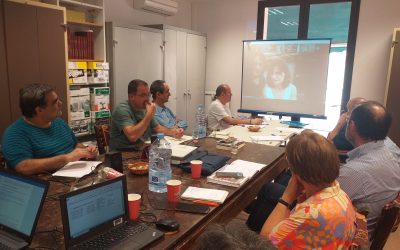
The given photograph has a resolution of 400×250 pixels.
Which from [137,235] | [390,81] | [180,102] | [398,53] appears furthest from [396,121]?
[137,235]

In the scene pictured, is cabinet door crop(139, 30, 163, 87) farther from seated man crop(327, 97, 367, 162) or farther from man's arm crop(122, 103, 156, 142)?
seated man crop(327, 97, 367, 162)

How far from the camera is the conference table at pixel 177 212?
1.20 m

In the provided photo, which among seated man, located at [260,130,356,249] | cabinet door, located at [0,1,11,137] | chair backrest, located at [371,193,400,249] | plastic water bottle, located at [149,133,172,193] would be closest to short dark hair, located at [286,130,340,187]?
seated man, located at [260,130,356,249]

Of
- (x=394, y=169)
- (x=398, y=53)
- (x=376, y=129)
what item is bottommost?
(x=394, y=169)

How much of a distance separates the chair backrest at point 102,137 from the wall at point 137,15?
1800 mm

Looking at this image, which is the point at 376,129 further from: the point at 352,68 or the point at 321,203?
the point at 352,68

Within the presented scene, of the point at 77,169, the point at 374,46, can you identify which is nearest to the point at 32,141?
the point at 77,169

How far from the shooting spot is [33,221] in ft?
3.87

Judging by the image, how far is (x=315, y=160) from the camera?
1300mm

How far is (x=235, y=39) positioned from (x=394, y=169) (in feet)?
13.8

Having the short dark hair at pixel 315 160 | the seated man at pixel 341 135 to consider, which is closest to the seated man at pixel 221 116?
the seated man at pixel 341 135

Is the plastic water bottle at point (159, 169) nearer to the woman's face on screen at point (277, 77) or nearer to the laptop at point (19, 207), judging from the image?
the laptop at point (19, 207)

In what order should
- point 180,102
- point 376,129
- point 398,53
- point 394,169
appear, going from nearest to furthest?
point 394,169
point 376,129
point 398,53
point 180,102

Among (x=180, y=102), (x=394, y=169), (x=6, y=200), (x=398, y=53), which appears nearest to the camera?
(x=6, y=200)
